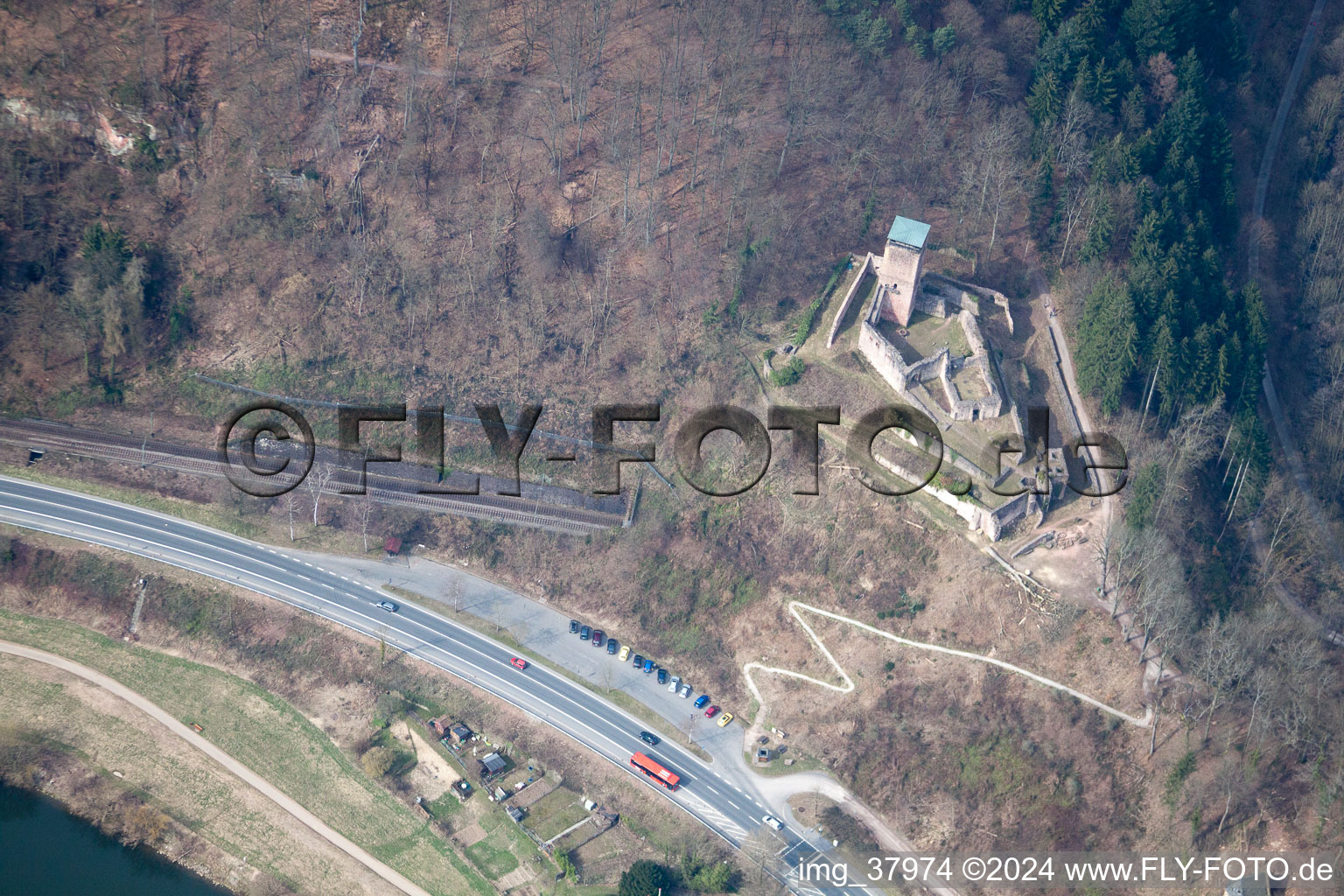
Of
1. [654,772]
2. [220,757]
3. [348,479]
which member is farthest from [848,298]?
[220,757]

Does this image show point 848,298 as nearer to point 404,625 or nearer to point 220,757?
point 404,625

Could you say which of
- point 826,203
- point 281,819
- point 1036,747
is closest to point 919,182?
point 826,203

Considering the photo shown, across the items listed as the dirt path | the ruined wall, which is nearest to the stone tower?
the ruined wall

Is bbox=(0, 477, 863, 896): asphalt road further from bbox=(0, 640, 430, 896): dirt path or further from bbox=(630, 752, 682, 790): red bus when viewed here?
bbox=(0, 640, 430, 896): dirt path

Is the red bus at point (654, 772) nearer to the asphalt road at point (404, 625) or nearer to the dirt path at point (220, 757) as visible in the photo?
the asphalt road at point (404, 625)

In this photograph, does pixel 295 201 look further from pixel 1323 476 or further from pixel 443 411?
pixel 1323 476
